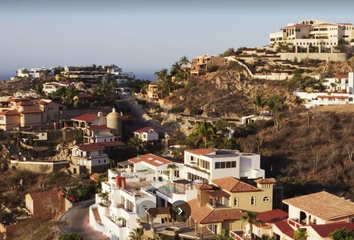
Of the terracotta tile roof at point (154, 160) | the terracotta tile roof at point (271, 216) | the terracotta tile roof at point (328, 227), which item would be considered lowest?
the terracotta tile roof at point (271, 216)

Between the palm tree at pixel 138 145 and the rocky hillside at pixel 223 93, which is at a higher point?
the rocky hillside at pixel 223 93

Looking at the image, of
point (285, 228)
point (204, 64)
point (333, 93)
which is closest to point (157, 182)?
point (285, 228)

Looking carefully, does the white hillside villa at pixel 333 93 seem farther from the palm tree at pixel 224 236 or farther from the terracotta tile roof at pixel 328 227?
the terracotta tile roof at pixel 328 227

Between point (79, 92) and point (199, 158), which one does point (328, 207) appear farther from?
point (79, 92)

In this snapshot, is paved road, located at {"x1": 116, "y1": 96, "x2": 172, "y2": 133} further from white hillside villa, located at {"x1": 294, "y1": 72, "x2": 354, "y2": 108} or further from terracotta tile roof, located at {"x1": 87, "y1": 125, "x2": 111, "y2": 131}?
white hillside villa, located at {"x1": 294, "y1": 72, "x2": 354, "y2": 108}

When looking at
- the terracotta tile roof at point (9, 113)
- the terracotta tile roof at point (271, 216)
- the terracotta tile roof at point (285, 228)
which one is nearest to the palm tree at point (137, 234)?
the terracotta tile roof at point (271, 216)

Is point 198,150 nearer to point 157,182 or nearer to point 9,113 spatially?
point 157,182

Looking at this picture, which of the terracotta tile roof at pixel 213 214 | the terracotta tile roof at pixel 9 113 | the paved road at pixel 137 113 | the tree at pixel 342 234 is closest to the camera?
the tree at pixel 342 234

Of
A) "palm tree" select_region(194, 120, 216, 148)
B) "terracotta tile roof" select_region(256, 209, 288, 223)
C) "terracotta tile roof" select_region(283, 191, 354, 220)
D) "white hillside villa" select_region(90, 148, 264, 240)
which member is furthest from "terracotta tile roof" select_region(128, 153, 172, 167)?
"terracotta tile roof" select_region(283, 191, 354, 220)
